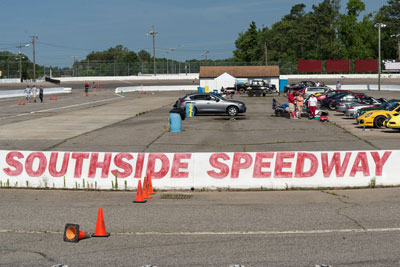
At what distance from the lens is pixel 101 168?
597 inches

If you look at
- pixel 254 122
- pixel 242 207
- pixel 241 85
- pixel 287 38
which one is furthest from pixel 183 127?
pixel 287 38

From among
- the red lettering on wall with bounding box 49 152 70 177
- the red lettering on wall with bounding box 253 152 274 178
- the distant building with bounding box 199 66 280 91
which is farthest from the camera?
the distant building with bounding box 199 66 280 91

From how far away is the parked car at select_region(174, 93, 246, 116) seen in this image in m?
34.4

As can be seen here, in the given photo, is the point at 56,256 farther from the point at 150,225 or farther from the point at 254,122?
the point at 254,122

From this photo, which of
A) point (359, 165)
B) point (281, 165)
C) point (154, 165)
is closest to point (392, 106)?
point (359, 165)

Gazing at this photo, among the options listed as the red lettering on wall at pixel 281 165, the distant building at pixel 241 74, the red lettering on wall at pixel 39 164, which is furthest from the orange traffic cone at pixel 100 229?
the distant building at pixel 241 74

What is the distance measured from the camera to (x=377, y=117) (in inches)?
1060

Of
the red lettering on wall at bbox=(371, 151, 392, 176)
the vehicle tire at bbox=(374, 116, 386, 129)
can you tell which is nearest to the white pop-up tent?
the vehicle tire at bbox=(374, 116, 386, 129)

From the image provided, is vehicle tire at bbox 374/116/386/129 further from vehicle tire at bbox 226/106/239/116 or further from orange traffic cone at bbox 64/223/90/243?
orange traffic cone at bbox 64/223/90/243

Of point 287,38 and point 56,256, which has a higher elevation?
point 287,38

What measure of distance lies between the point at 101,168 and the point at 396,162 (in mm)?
8566

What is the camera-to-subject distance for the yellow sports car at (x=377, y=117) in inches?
1055

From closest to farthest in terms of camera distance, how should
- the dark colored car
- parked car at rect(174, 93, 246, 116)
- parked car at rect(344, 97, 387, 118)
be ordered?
1. parked car at rect(344, 97, 387, 118)
2. parked car at rect(174, 93, 246, 116)
3. the dark colored car

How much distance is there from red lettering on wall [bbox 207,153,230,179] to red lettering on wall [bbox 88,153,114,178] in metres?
2.96
